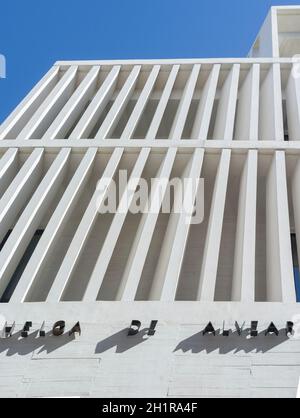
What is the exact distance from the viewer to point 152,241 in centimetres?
1179

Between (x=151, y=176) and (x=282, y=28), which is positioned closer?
(x=151, y=176)

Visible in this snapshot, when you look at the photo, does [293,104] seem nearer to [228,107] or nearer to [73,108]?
[228,107]

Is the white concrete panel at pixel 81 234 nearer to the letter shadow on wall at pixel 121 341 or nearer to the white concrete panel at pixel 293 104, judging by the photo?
the letter shadow on wall at pixel 121 341

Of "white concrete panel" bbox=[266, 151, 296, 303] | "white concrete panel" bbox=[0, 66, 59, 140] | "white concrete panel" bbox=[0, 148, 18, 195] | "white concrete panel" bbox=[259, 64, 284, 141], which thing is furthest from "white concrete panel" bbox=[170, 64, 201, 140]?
"white concrete panel" bbox=[0, 66, 59, 140]

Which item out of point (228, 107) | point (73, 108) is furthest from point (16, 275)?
point (228, 107)

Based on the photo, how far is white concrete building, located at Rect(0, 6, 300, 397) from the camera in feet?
23.4

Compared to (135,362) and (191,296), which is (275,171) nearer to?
(191,296)

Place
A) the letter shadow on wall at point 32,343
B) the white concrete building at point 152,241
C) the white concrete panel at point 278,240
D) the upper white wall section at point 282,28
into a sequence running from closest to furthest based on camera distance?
1. the white concrete building at point 152,241
2. the letter shadow on wall at point 32,343
3. the white concrete panel at point 278,240
4. the upper white wall section at point 282,28

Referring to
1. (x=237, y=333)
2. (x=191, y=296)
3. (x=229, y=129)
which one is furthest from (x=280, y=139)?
(x=237, y=333)

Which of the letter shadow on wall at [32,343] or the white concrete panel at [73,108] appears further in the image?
the white concrete panel at [73,108]

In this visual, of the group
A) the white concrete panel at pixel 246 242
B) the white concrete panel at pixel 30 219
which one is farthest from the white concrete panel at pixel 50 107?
the white concrete panel at pixel 246 242

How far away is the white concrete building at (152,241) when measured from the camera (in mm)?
7129

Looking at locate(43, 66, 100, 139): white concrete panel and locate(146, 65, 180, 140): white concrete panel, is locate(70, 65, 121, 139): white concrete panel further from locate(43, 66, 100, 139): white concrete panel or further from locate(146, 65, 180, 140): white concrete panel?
locate(146, 65, 180, 140): white concrete panel
